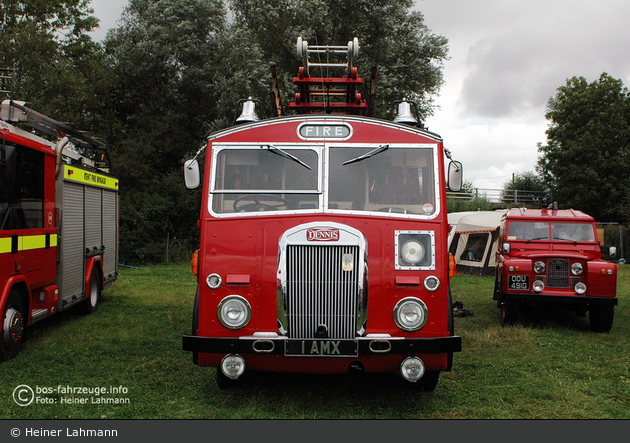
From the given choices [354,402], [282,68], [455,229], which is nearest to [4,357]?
[354,402]

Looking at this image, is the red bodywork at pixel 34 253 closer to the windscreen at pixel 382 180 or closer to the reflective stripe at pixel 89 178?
the reflective stripe at pixel 89 178

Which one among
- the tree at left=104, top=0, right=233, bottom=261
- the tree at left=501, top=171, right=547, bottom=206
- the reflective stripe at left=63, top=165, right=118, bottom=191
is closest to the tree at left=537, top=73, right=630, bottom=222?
the tree at left=501, top=171, right=547, bottom=206

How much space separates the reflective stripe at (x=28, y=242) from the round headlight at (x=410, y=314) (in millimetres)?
4745

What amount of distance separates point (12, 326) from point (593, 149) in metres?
33.8

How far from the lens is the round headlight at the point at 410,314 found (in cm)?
509

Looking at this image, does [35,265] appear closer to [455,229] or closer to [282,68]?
[455,229]

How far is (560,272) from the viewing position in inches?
383

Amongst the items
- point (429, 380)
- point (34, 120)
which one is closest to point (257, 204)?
point (429, 380)

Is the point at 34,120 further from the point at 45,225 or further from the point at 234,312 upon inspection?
the point at 234,312

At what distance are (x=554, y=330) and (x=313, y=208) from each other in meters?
6.31

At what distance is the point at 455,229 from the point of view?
830 inches

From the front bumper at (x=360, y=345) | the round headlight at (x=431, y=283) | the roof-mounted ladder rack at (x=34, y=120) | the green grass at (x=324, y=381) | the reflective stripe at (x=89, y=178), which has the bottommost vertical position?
the green grass at (x=324, y=381)

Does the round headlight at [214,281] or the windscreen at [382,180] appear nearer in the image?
the round headlight at [214,281]

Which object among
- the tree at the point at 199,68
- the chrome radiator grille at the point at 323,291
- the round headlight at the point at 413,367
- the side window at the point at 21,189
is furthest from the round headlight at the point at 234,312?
the tree at the point at 199,68
